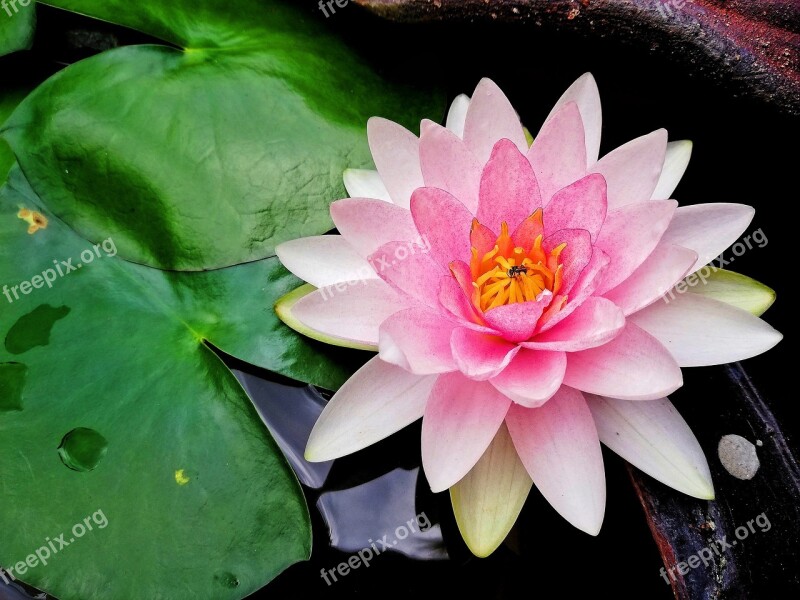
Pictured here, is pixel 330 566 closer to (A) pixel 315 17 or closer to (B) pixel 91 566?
(B) pixel 91 566

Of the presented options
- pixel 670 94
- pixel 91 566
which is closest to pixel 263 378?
pixel 91 566

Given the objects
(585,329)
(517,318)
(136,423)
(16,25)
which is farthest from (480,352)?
(16,25)

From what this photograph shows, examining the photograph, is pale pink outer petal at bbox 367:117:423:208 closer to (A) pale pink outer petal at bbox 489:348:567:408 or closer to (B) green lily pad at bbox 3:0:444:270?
(B) green lily pad at bbox 3:0:444:270

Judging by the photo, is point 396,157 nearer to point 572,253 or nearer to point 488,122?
point 488,122

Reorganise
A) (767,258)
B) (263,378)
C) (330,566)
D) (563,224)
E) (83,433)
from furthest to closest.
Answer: (767,258) < (263,378) < (330,566) < (83,433) < (563,224)

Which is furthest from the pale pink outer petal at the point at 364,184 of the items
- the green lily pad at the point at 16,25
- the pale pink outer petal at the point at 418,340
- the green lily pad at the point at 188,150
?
the green lily pad at the point at 16,25

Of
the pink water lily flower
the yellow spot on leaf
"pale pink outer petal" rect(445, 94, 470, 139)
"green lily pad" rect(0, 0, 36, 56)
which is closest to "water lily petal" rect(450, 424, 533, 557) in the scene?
the pink water lily flower
